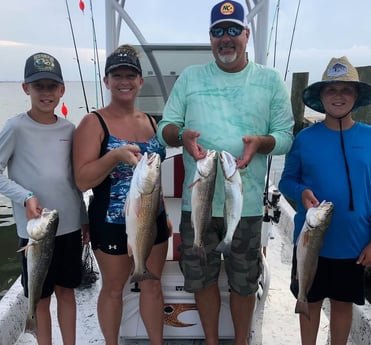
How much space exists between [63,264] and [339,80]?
1989mm

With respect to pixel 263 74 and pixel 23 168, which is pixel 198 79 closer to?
pixel 263 74

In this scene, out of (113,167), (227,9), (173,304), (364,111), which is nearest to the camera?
(113,167)

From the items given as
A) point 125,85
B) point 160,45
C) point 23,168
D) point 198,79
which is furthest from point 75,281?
point 160,45

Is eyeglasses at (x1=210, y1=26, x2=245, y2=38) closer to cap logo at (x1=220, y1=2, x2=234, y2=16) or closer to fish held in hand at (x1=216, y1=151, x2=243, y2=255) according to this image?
cap logo at (x1=220, y1=2, x2=234, y2=16)

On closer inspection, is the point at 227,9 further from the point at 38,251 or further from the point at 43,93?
the point at 38,251

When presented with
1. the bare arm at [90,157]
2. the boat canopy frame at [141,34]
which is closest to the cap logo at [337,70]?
the boat canopy frame at [141,34]

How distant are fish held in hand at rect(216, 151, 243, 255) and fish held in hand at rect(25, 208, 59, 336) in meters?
0.93

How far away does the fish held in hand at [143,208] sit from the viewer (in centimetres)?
209

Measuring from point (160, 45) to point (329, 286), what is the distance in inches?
98.2

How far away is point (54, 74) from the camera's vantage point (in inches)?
95.2

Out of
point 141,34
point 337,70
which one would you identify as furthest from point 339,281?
point 141,34

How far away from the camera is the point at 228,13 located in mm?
2383

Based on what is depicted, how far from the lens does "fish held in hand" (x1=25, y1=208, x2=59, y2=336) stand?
2.22 m

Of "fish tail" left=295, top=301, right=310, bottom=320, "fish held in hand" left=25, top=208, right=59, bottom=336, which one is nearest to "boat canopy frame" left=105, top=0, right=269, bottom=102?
"fish held in hand" left=25, top=208, right=59, bottom=336
